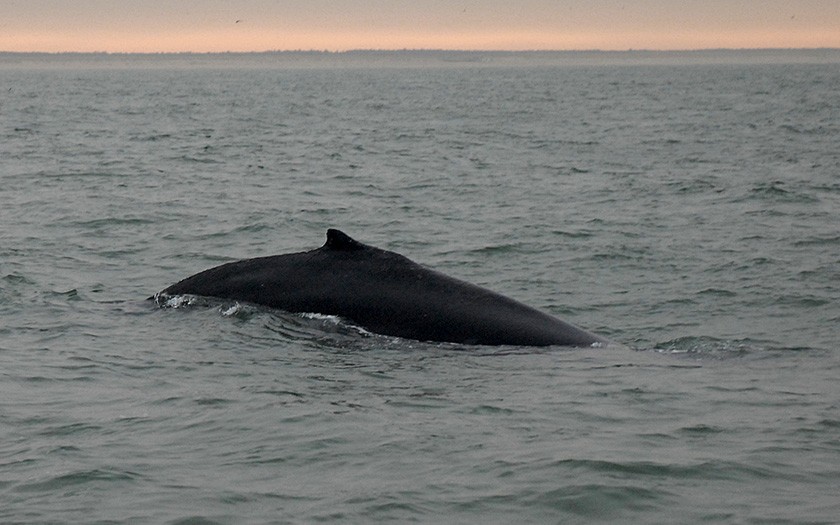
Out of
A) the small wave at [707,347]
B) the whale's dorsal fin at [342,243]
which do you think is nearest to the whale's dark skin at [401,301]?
the whale's dorsal fin at [342,243]

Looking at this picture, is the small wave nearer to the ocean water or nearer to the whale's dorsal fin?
the ocean water

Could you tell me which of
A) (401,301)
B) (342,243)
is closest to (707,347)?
(401,301)

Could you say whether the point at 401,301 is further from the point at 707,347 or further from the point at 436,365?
the point at 707,347

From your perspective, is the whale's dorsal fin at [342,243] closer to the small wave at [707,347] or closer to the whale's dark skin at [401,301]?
the whale's dark skin at [401,301]

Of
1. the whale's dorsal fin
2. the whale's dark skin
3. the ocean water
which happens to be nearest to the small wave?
the ocean water

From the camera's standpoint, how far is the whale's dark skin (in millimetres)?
10961

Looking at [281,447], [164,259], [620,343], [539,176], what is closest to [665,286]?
[620,343]

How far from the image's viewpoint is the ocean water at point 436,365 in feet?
24.7

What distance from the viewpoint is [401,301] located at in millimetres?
11172

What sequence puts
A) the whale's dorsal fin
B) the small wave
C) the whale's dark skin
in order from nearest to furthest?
the whale's dark skin → the whale's dorsal fin → the small wave

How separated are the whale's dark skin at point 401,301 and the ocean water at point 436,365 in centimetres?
18

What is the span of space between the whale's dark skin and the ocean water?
7.0 inches

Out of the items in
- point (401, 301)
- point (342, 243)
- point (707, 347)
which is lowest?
point (707, 347)

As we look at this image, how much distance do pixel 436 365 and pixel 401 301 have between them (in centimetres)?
103
